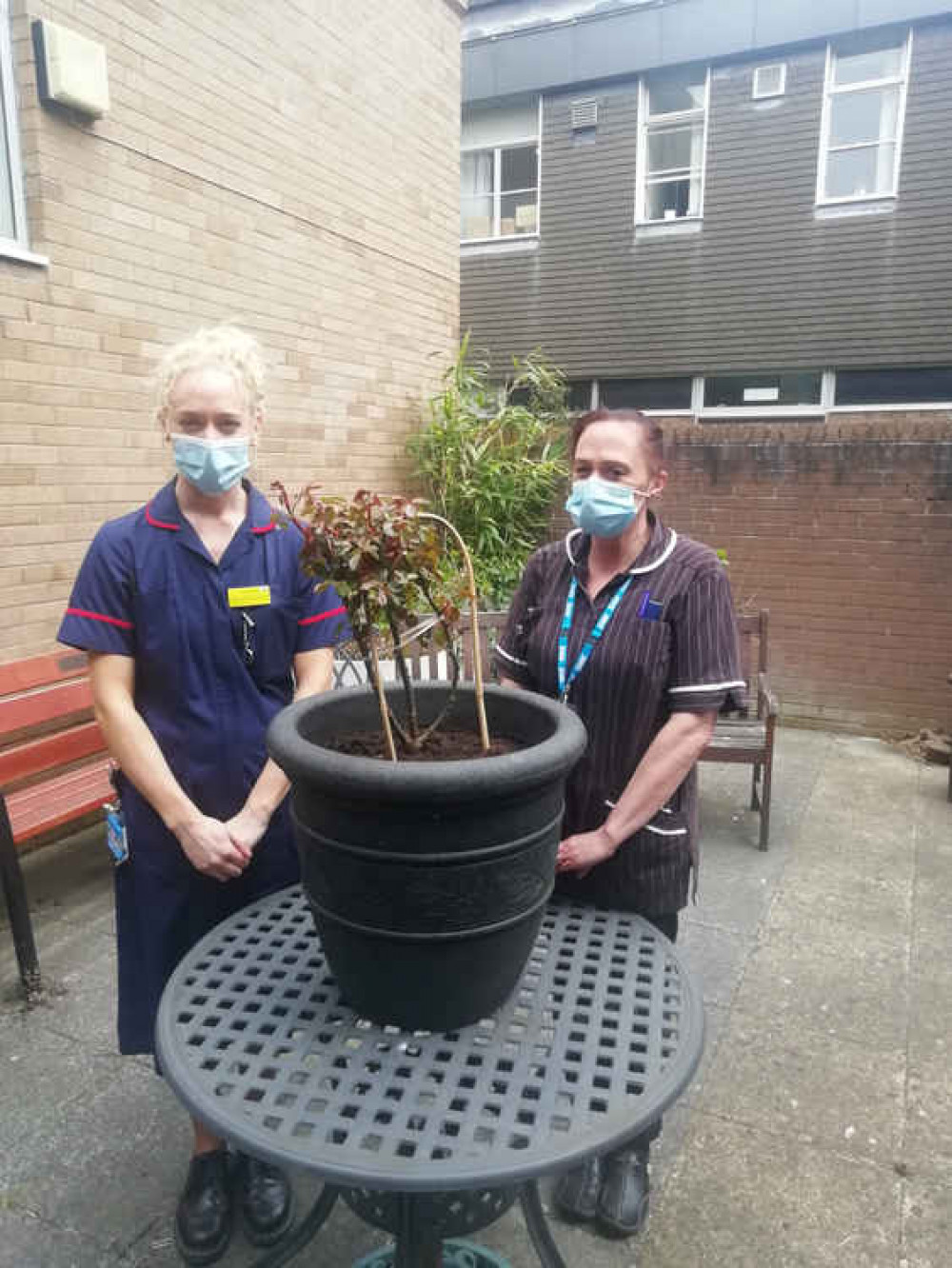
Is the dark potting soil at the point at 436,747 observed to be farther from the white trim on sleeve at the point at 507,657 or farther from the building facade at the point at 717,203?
the building facade at the point at 717,203

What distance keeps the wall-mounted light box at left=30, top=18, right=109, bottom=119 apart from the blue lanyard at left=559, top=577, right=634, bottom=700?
345 cm

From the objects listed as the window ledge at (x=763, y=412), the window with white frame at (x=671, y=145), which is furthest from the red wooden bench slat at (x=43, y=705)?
the window with white frame at (x=671, y=145)

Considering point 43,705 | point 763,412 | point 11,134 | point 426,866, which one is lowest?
point 43,705

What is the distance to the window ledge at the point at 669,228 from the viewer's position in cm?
1155

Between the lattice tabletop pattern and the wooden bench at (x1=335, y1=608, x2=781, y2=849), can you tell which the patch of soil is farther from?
the lattice tabletop pattern

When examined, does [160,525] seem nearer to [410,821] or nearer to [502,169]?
[410,821]

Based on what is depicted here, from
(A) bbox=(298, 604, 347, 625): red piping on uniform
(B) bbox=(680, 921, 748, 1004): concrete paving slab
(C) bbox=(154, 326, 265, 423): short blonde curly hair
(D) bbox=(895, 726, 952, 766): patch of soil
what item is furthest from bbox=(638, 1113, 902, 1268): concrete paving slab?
(D) bbox=(895, 726, 952, 766): patch of soil

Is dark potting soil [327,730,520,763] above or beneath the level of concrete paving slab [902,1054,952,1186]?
above

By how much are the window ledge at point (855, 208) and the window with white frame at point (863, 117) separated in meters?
0.05

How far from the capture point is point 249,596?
1.78 metres

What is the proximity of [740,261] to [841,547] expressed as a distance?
688cm

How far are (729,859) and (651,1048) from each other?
3.07 metres

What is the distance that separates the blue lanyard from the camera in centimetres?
181

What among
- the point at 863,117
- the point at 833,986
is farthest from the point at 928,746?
the point at 863,117
